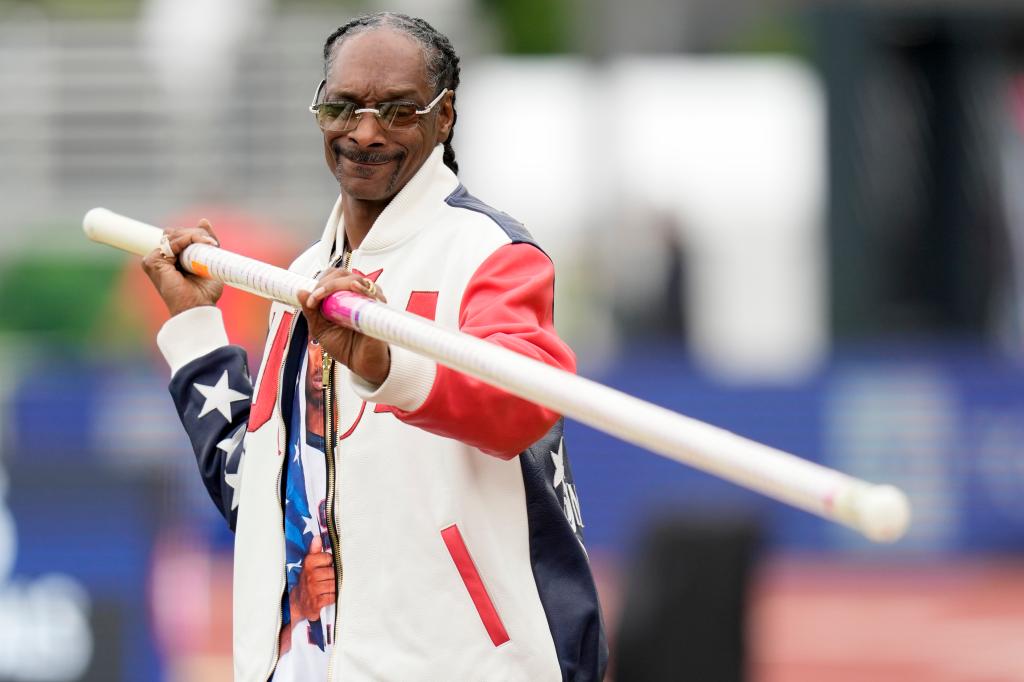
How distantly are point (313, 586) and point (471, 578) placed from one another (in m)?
0.31

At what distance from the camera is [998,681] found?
10.2m

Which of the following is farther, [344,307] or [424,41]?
[424,41]

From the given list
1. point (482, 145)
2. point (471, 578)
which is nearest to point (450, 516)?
point (471, 578)

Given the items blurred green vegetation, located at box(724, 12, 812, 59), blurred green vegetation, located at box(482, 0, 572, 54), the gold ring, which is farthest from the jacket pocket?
blurred green vegetation, located at box(724, 12, 812, 59)

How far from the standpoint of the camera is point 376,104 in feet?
9.97

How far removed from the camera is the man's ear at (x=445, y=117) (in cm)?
315

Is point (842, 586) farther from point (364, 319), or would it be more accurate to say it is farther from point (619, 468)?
point (364, 319)

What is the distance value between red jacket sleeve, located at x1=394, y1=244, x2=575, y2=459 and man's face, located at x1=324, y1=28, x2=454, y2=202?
9.5 inches

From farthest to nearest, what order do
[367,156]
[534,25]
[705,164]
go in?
[705,164] < [534,25] < [367,156]

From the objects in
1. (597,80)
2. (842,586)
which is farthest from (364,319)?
(597,80)

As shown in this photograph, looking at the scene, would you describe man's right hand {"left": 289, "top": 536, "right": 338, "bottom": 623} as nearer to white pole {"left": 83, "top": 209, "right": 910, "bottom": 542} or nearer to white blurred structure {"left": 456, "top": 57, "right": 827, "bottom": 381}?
white pole {"left": 83, "top": 209, "right": 910, "bottom": 542}

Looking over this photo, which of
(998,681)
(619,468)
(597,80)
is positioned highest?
(597,80)

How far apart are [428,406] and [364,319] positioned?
16cm

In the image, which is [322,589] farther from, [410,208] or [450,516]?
[410,208]
